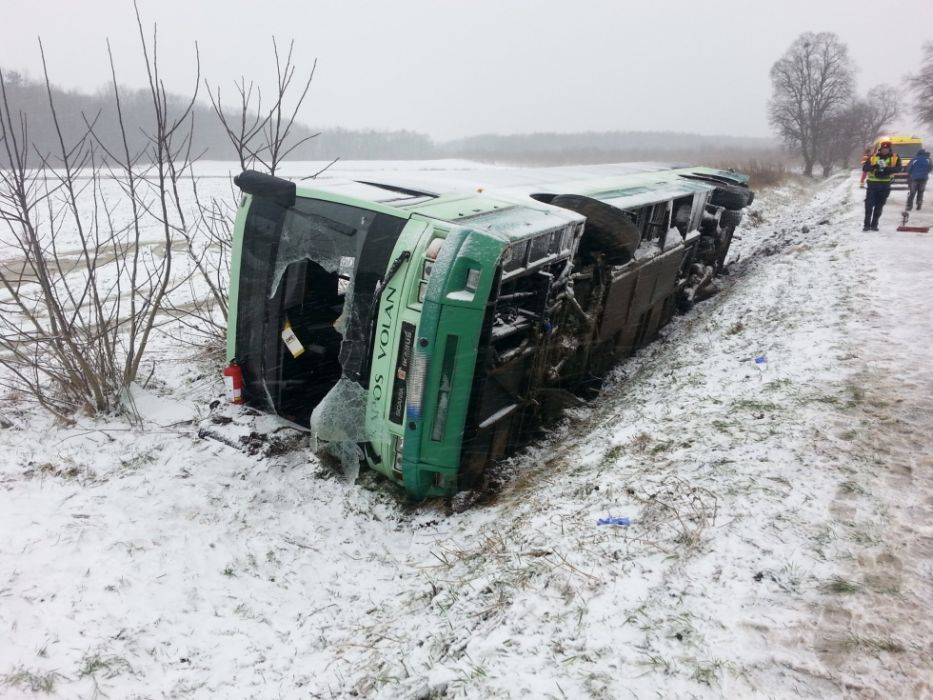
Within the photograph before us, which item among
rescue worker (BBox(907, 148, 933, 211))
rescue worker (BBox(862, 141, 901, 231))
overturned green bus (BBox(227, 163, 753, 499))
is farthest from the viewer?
rescue worker (BBox(907, 148, 933, 211))

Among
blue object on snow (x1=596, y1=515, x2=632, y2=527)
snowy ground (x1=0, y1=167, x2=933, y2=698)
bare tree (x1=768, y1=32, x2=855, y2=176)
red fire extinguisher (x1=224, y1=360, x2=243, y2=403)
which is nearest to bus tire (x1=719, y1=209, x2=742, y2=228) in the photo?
snowy ground (x1=0, y1=167, x2=933, y2=698)

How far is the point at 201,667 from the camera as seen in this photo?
2955mm

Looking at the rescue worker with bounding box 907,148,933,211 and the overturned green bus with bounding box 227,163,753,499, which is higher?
the rescue worker with bounding box 907,148,933,211

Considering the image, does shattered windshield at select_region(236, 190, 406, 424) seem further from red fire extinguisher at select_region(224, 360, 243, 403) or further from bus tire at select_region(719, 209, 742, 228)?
bus tire at select_region(719, 209, 742, 228)

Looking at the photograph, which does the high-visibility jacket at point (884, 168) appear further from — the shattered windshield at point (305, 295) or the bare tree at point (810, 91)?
the bare tree at point (810, 91)

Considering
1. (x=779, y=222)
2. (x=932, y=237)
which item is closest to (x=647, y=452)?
(x=932, y=237)

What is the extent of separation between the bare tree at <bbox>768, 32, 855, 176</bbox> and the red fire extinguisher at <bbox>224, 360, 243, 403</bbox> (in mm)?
54507

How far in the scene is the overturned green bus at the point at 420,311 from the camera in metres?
3.83

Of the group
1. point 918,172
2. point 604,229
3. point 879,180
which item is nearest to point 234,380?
point 604,229

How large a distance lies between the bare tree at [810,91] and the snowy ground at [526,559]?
52970 millimetres

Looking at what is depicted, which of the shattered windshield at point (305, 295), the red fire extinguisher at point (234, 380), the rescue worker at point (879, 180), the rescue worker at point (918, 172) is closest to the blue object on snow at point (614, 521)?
the shattered windshield at point (305, 295)

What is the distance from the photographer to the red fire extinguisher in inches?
191

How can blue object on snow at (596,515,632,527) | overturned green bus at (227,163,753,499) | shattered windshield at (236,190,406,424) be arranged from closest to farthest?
1. blue object on snow at (596,515,632,527)
2. overturned green bus at (227,163,753,499)
3. shattered windshield at (236,190,406,424)

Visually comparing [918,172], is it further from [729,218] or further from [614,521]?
[614,521]
